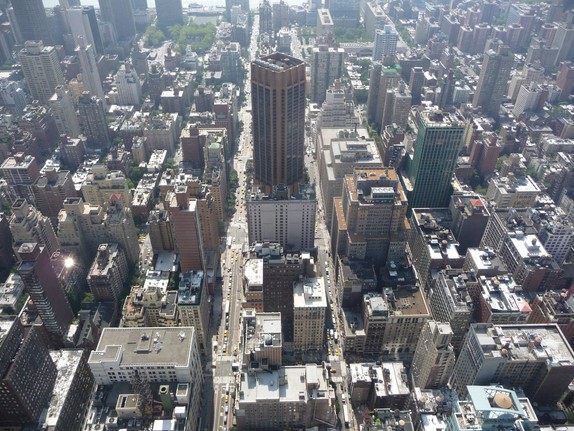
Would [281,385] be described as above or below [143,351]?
below

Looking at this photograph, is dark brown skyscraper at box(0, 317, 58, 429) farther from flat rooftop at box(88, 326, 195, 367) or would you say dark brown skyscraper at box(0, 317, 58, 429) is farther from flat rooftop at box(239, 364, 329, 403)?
flat rooftop at box(239, 364, 329, 403)

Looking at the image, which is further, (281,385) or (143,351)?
(143,351)

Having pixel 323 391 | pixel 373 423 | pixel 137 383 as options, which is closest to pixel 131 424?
pixel 137 383

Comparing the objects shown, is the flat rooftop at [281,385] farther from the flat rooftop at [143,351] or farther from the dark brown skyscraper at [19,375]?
the dark brown skyscraper at [19,375]

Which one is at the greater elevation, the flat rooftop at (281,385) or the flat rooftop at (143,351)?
the flat rooftop at (143,351)

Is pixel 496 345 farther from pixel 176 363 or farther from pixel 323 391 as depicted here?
pixel 176 363

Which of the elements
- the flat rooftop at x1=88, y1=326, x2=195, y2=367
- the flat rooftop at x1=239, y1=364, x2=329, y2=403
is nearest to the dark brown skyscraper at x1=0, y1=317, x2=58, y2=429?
the flat rooftop at x1=88, y1=326, x2=195, y2=367

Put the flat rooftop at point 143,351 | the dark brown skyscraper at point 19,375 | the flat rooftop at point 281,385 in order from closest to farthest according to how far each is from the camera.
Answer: the dark brown skyscraper at point 19,375
the flat rooftop at point 281,385
the flat rooftop at point 143,351

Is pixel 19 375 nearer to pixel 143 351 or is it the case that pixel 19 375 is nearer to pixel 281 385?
pixel 143 351

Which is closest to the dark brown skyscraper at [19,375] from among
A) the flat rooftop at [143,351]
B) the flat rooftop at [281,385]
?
the flat rooftop at [143,351]

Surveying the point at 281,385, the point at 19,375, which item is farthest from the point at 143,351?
the point at 281,385

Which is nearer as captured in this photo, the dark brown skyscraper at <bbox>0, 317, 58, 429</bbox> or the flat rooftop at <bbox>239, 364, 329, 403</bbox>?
the dark brown skyscraper at <bbox>0, 317, 58, 429</bbox>
